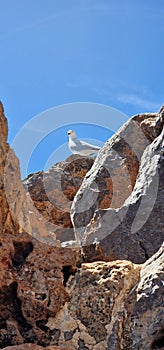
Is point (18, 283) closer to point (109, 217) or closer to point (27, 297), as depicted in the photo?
point (27, 297)

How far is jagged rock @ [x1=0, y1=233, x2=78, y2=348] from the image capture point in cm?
499

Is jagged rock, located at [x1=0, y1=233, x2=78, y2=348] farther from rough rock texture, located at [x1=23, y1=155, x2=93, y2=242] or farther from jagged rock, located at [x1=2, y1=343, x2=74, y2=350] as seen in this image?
rough rock texture, located at [x1=23, y1=155, x2=93, y2=242]

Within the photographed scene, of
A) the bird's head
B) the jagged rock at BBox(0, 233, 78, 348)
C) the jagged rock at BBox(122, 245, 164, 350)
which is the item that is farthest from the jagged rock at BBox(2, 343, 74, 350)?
the bird's head

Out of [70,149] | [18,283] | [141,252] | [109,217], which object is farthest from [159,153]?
[18,283]

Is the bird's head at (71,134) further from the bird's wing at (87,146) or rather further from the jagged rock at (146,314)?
the jagged rock at (146,314)

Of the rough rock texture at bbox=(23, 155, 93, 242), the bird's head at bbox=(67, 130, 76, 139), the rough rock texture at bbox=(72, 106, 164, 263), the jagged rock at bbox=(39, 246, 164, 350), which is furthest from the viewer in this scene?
the rough rock texture at bbox=(23, 155, 93, 242)

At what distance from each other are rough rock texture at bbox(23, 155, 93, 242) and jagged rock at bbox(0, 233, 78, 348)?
26.5 ft

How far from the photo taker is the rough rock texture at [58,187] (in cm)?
1416

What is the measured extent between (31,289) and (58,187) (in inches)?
437

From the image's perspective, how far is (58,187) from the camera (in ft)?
53.2

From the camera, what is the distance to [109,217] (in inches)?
377

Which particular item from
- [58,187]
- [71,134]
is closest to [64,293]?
[71,134]

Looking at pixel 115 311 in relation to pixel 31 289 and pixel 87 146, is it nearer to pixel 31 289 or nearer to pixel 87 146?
pixel 31 289

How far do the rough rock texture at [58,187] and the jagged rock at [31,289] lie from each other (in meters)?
8.08
